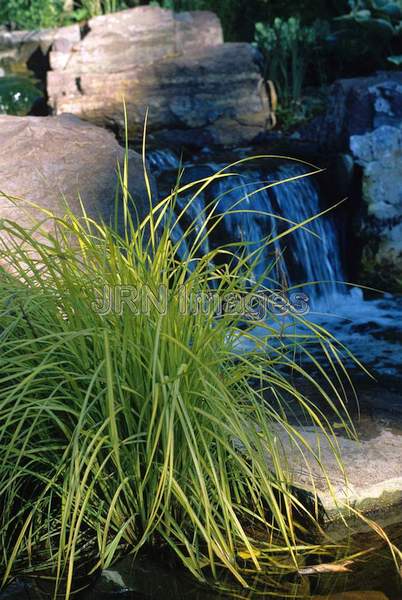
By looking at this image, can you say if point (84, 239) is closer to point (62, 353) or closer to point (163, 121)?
point (62, 353)

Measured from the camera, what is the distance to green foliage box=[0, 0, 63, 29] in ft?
30.7

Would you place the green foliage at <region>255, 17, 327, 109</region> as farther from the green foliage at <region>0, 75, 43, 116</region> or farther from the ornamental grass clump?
the ornamental grass clump

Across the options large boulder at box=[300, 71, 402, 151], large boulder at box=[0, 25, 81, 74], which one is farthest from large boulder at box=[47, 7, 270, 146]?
large boulder at box=[300, 71, 402, 151]

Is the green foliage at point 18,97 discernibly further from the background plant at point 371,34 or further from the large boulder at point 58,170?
the large boulder at point 58,170

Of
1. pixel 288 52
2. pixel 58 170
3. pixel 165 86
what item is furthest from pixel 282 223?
pixel 288 52

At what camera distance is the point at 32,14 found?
30.8 feet

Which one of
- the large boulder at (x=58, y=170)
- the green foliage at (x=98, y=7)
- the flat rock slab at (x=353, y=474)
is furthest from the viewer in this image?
the green foliage at (x=98, y=7)

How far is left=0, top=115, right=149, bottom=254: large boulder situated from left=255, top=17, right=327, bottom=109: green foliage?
165 inches

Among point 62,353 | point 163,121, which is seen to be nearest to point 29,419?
point 62,353

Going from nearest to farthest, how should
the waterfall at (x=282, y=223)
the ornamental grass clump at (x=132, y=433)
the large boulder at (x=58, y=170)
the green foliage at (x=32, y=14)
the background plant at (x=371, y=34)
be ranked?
the ornamental grass clump at (x=132, y=433) < the large boulder at (x=58, y=170) < the waterfall at (x=282, y=223) < the background plant at (x=371, y=34) < the green foliage at (x=32, y=14)

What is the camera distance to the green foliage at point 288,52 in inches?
313

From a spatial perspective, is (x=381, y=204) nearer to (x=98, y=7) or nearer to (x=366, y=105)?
(x=366, y=105)

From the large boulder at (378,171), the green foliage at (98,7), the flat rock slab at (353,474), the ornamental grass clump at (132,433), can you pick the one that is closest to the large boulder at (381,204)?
the large boulder at (378,171)

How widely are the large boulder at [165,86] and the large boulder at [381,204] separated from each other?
1.76 metres
